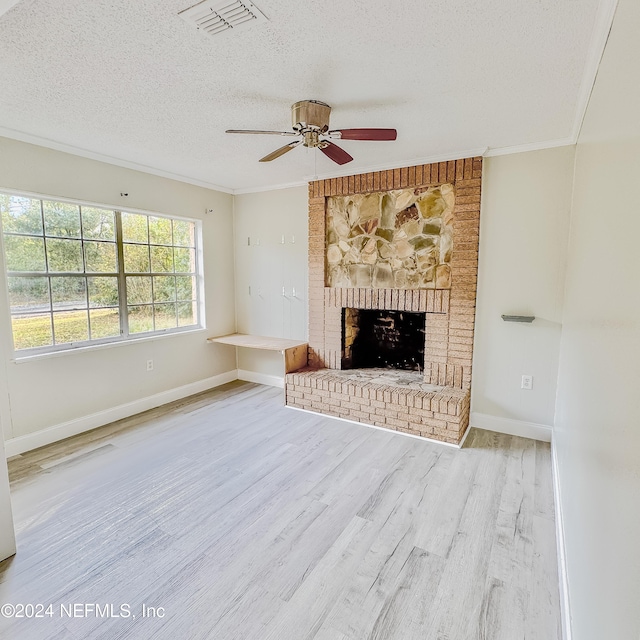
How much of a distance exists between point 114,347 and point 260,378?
1814 mm

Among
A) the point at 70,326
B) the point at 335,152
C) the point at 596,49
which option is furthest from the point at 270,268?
the point at 596,49

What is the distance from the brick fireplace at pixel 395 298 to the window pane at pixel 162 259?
1.61m

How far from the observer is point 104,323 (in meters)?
3.49

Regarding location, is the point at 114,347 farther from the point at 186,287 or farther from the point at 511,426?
the point at 511,426

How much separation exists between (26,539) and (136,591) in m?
0.83

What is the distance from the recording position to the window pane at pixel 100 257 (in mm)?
3311

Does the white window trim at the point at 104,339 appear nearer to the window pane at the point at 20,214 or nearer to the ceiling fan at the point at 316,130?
the window pane at the point at 20,214

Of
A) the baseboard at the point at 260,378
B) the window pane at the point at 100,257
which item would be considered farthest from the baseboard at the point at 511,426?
the window pane at the point at 100,257

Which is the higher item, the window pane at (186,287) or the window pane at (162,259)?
the window pane at (162,259)

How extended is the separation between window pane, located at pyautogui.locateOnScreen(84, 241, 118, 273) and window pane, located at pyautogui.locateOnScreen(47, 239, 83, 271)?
68 mm

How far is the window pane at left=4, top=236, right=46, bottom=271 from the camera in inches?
111

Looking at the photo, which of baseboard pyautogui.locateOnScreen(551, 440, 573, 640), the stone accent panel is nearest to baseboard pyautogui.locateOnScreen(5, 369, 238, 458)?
the stone accent panel

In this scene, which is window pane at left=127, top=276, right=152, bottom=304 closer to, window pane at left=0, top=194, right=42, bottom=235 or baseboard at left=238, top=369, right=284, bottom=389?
window pane at left=0, top=194, right=42, bottom=235

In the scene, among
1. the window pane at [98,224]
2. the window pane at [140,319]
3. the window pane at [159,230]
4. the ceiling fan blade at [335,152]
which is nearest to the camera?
the ceiling fan blade at [335,152]
